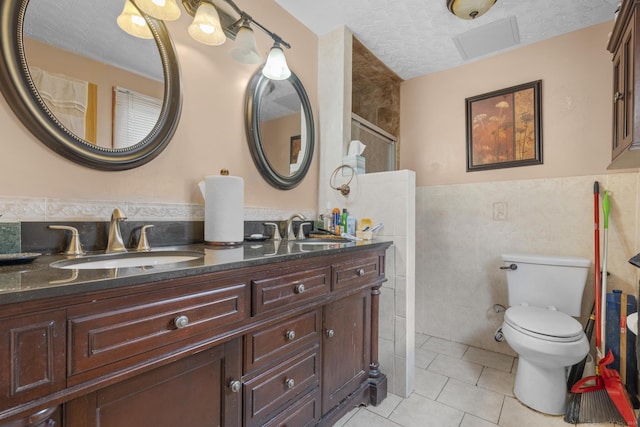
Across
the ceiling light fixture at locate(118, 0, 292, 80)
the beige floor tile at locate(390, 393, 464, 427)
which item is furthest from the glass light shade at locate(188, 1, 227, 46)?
the beige floor tile at locate(390, 393, 464, 427)

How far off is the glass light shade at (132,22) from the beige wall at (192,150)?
0.13 m

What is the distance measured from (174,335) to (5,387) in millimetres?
296

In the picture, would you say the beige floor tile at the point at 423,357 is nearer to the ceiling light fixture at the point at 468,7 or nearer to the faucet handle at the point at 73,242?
the faucet handle at the point at 73,242

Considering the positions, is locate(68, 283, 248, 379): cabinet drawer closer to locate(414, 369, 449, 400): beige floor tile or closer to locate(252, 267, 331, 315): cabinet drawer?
locate(252, 267, 331, 315): cabinet drawer

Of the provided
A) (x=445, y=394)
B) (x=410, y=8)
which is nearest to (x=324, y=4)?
(x=410, y=8)

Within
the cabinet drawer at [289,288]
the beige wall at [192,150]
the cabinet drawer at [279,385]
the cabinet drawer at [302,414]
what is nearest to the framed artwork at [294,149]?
the beige wall at [192,150]

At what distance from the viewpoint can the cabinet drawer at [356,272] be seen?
134 centimetres

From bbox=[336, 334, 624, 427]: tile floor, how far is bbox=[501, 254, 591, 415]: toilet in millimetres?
113

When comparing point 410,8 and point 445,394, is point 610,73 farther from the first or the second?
point 445,394

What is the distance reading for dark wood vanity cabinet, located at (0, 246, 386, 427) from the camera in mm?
562

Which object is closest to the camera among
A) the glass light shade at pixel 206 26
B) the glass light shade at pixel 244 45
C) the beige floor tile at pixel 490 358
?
the glass light shade at pixel 206 26

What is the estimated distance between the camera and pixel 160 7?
1152 millimetres

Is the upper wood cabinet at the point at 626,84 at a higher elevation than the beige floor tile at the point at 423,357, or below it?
higher

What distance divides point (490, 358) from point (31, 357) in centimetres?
257
